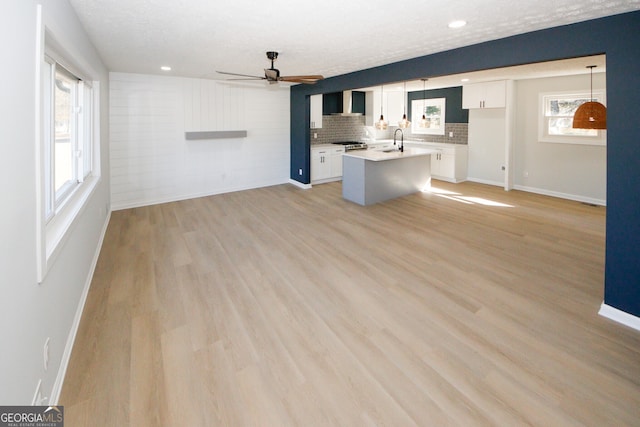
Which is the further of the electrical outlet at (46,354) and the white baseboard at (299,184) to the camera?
the white baseboard at (299,184)

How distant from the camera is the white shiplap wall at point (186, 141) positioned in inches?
237

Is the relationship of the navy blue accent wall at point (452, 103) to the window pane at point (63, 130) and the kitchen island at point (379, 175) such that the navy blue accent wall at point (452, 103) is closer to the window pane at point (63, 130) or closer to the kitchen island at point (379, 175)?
the kitchen island at point (379, 175)

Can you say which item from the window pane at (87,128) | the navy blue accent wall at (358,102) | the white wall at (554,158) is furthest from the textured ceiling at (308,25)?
the navy blue accent wall at (358,102)

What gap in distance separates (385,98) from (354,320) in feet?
26.7

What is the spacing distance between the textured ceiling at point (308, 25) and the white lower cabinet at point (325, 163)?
3.49 m

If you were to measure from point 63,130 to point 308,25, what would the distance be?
2.69m

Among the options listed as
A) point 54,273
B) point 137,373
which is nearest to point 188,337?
point 137,373

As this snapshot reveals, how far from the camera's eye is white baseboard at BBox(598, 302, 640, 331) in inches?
102

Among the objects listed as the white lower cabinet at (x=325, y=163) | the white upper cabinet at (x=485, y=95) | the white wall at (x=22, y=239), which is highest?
the white upper cabinet at (x=485, y=95)

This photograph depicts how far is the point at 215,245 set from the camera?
4.34 m

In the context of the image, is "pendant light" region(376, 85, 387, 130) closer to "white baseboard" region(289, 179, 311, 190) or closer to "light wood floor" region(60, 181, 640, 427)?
"white baseboard" region(289, 179, 311, 190)

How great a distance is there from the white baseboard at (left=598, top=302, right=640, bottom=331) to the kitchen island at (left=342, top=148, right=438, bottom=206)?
3.97 metres

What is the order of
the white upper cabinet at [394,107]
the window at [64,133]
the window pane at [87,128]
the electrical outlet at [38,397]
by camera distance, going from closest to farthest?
the electrical outlet at [38,397]
the window at [64,133]
the window pane at [87,128]
the white upper cabinet at [394,107]

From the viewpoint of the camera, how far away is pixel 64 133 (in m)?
3.38
